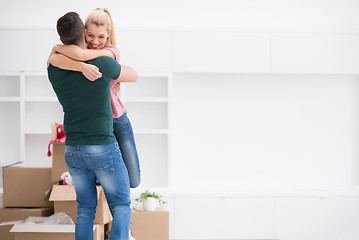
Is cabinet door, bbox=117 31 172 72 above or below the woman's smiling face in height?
above

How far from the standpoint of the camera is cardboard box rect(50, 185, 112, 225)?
2.75m

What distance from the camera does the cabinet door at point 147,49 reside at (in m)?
3.51

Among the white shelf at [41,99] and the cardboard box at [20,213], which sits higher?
the white shelf at [41,99]

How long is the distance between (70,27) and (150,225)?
1.72 m

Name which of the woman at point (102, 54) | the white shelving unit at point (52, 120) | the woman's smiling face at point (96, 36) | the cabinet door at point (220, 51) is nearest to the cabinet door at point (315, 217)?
the white shelving unit at point (52, 120)

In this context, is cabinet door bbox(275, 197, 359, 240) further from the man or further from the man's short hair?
the man's short hair

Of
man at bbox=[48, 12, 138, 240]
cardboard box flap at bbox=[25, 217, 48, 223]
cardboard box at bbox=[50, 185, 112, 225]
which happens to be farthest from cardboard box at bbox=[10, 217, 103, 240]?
man at bbox=[48, 12, 138, 240]

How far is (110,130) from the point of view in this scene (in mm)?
1884

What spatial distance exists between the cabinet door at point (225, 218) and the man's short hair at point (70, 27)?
204 cm

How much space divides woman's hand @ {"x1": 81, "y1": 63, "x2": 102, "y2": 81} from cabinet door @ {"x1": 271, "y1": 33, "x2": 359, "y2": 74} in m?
→ 2.16

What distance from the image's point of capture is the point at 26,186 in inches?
128

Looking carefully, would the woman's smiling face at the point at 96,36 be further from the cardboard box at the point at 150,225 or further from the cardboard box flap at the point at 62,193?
the cardboard box at the point at 150,225

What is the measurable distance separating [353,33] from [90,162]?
2771mm

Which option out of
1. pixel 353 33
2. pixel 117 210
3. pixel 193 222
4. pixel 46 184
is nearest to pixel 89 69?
pixel 117 210
